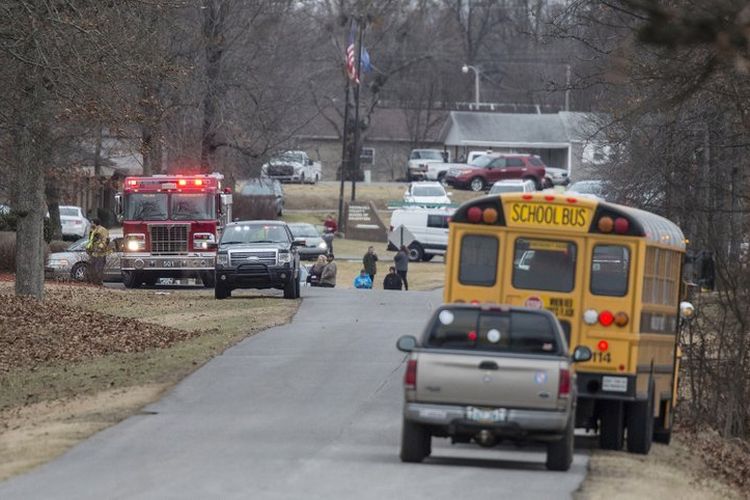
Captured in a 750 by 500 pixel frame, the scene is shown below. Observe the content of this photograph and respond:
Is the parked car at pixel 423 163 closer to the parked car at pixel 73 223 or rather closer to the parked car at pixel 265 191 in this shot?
the parked car at pixel 265 191

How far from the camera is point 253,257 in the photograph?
36.0 meters

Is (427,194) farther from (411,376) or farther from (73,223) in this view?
(411,376)

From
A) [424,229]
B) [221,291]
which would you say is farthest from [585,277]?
[424,229]

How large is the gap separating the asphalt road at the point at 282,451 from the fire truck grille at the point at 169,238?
50.5ft

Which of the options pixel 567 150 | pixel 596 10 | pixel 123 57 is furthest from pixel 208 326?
pixel 567 150

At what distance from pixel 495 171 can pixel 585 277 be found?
63.1 metres

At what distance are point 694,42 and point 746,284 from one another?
13.8 m

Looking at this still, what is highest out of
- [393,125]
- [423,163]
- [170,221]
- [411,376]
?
[393,125]

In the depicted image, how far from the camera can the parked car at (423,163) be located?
288ft

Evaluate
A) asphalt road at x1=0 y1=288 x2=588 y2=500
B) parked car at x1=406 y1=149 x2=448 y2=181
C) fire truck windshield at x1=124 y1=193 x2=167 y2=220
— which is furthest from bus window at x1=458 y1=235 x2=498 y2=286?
parked car at x1=406 y1=149 x2=448 y2=181

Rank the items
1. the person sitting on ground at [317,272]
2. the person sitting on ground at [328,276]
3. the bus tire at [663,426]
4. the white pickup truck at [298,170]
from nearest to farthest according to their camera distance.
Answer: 1. the bus tire at [663,426]
2. the person sitting on ground at [328,276]
3. the person sitting on ground at [317,272]
4. the white pickup truck at [298,170]

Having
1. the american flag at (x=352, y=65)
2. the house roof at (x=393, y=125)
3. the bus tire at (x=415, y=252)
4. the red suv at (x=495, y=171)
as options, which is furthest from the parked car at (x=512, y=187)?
the house roof at (x=393, y=125)

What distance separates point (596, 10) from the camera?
81.4ft

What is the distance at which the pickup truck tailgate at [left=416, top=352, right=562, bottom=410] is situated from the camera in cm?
1376
